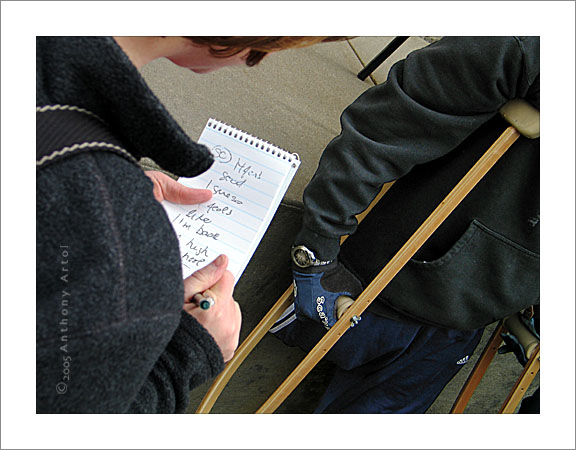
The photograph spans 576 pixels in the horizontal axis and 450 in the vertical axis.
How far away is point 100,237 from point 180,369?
0.18 metres

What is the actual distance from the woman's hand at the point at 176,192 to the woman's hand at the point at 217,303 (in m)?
0.09

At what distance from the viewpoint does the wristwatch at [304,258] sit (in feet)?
2.32

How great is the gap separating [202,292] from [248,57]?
25cm

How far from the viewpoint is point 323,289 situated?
2.38 feet

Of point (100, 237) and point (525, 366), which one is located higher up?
point (100, 237)

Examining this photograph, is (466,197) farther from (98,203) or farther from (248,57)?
(98,203)

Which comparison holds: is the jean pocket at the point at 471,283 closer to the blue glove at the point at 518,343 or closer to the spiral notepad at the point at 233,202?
the blue glove at the point at 518,343

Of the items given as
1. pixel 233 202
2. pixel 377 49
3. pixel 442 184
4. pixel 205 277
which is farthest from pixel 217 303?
pixel 377 49

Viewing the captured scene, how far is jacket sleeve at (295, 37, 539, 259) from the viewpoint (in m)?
0.55

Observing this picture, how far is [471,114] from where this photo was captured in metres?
0.60

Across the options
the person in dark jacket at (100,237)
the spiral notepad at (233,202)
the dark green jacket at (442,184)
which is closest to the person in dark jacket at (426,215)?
the dark green jacket at (442,184)

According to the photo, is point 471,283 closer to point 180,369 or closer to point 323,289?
point 323,289

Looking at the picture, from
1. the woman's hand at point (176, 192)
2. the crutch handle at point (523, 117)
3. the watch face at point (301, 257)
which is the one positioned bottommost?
the watch face at point (301, 257)

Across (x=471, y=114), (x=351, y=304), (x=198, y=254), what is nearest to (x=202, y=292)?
(x=198, y=254)
